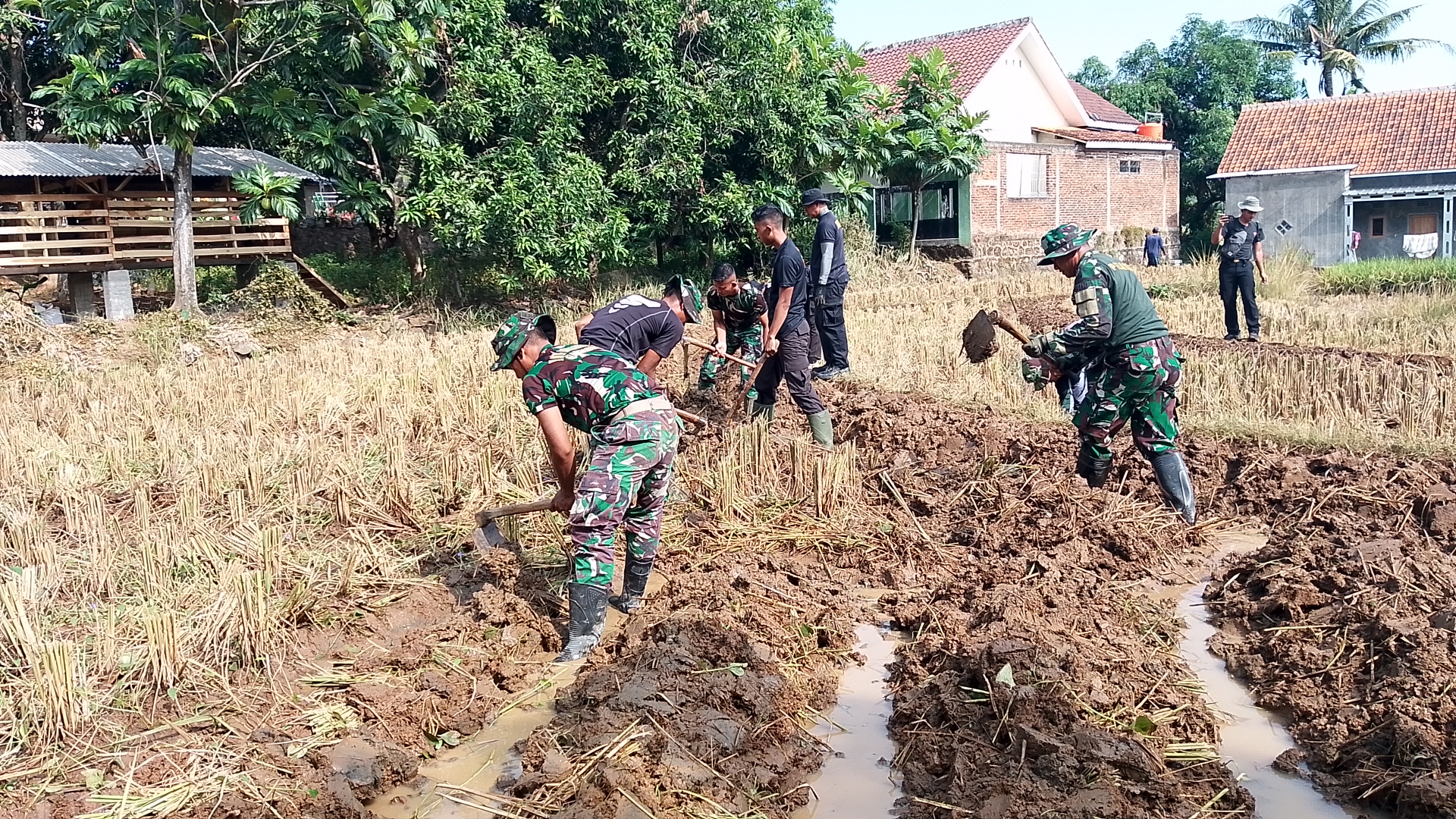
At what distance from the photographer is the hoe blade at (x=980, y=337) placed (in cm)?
696

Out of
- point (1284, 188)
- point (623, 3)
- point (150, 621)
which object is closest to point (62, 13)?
point (623, 3)

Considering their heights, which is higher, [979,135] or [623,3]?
[623,3]

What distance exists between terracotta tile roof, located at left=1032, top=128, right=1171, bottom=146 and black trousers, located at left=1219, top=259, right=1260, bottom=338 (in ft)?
50.8

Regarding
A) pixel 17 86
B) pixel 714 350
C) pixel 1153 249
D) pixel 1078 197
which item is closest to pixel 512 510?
pixel 714 350

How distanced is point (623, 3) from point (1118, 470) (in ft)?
43.9

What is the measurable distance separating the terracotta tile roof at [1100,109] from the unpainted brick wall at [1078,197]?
1981mm

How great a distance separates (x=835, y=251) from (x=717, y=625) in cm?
469

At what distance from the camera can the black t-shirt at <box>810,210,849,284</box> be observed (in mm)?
8578

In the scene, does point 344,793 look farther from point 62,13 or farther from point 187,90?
point 62,13

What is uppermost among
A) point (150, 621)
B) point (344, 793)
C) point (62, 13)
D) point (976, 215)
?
point (62, 13)

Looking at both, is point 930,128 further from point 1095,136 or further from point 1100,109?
point 1100,109

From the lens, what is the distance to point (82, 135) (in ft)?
48.5

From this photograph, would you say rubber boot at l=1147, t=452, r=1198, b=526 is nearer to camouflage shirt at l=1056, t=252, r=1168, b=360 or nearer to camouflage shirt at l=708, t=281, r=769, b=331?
camouflage shirt at l=1056, t=252, r=1168, b=360

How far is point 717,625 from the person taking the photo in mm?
4543
